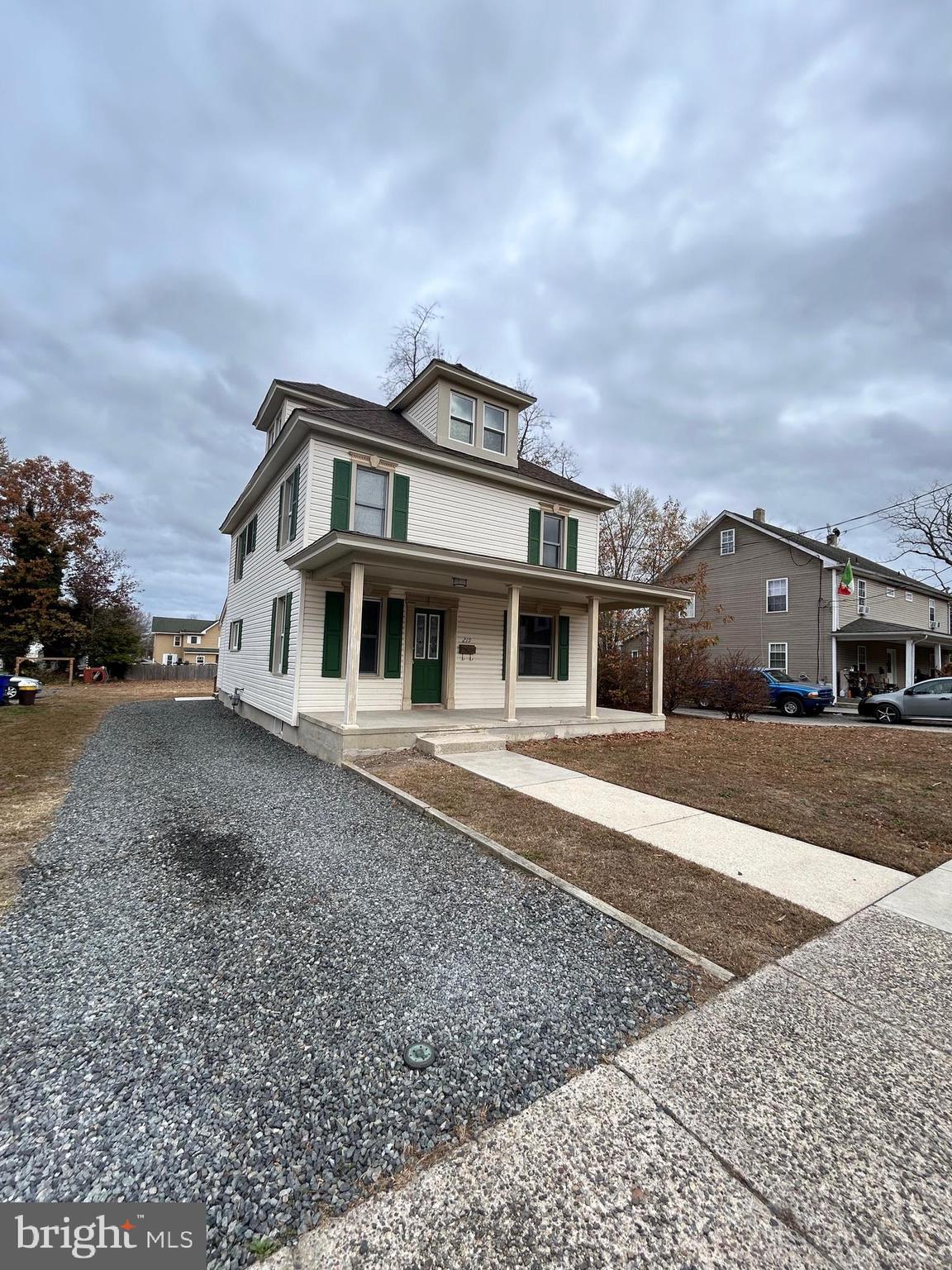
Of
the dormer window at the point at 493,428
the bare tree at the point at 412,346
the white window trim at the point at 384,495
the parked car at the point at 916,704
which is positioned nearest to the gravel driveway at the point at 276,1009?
the white window trim at the point at 384,495

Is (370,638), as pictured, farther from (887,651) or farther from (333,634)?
(887,651)

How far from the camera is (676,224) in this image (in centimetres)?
1063

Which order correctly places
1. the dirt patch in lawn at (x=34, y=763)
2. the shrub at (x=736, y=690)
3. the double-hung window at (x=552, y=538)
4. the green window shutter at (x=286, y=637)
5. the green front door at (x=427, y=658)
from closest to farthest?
1. the dirt patch in lawn at (x=34, y=763)
2. the green window shutter at (x=286, y=637)
3. the green front door at (x=427, y=658)
4. the double-hung window at (x=552, y=538)
5. the shrub at (x=736, y=690)

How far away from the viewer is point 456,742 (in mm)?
8164

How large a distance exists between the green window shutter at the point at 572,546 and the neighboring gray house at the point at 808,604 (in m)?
9.91

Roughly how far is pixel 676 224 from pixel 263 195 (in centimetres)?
825

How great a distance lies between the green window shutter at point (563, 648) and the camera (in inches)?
488

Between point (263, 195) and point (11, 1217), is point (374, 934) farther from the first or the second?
point (263, 195)

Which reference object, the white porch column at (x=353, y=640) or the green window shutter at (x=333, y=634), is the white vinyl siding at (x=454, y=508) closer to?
the green window shutter at (x=333, y=634)

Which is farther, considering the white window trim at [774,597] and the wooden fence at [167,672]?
the wooden fence at [167,672]

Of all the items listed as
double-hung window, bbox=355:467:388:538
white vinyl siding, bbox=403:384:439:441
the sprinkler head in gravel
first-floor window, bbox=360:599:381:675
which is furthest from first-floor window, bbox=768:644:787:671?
the sprinkler head in gravel

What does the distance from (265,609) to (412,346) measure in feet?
41.4

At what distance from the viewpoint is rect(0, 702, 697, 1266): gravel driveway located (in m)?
1.61

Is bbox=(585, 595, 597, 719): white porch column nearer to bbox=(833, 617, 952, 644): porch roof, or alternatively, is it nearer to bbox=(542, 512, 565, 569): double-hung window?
bbox=(542, 512, 565, 569): double-hung window
